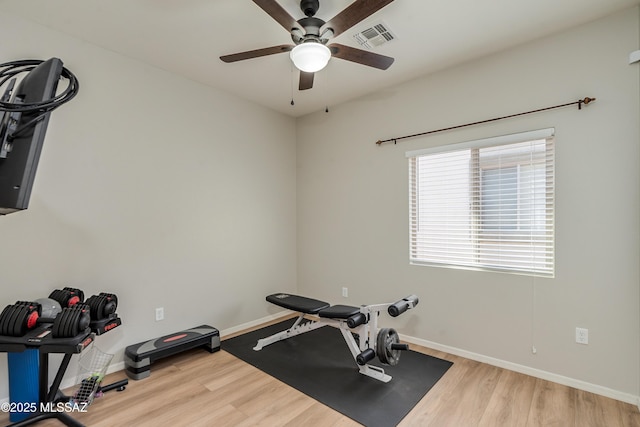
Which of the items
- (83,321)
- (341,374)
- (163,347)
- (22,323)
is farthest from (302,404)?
(22,323)

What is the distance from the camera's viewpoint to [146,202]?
287cm

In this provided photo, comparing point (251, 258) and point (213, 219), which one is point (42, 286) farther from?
point (251, 258)

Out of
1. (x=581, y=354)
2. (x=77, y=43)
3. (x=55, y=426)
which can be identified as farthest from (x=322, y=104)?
(x=55, y=426)

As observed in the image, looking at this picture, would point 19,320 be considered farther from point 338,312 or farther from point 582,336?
point 582,336

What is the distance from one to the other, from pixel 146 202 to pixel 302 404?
7.04 feet

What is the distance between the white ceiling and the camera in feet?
6.97

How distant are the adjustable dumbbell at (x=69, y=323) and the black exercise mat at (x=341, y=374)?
1430mm

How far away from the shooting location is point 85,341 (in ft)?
5.92

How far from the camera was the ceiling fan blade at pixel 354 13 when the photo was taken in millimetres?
1579

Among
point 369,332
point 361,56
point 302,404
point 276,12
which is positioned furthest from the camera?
point 369,332

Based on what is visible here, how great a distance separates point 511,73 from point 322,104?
6.61ft

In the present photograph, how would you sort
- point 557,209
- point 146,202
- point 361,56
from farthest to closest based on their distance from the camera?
point 146,202, point 557,209, point 361,56

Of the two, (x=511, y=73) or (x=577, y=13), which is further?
(x=511, y=73)

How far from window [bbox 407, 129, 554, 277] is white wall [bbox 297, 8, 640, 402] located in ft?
0.28
